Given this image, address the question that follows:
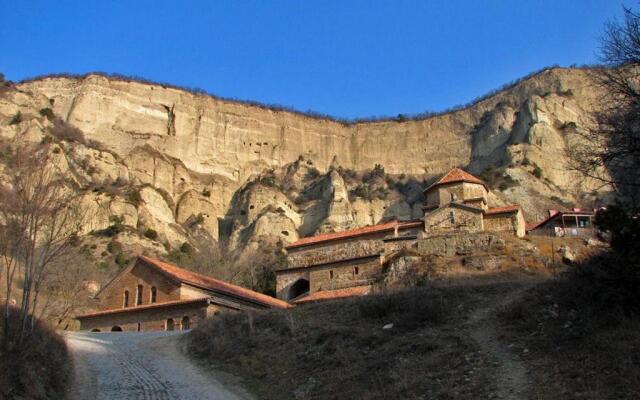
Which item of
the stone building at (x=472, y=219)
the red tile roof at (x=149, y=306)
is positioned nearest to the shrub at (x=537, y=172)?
the stone building at (x=472, y=219)

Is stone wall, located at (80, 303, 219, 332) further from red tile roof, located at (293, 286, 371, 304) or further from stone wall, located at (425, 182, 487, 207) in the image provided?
stone wall, located at (425, 182, 487, 207)

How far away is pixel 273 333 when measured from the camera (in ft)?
67.5

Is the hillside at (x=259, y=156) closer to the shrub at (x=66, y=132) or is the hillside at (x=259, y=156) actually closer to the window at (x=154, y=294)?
the shrub at (x=66, y=132)

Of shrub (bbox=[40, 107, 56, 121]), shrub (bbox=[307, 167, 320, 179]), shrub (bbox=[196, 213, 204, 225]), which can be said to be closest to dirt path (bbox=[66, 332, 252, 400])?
shrub (bbox=[196, 213, 204, 225])

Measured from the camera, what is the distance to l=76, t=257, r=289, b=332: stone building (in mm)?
32844

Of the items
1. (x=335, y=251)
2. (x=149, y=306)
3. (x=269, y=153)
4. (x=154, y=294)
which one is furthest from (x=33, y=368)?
(x=269, y=153)

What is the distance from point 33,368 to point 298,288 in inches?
1318

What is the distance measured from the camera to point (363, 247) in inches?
1804

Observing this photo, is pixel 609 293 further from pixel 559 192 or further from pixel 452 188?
pixel 559 192

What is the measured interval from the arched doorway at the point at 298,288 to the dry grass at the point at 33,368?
29529 millimetres

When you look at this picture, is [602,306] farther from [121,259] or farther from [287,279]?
[121,259]

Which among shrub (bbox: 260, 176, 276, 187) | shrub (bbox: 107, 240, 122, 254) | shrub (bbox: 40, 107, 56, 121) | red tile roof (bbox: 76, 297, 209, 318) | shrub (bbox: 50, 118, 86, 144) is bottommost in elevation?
red tile roof (bbox: 76, 297, 209, 318)

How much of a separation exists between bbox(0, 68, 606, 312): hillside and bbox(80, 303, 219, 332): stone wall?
2976cm

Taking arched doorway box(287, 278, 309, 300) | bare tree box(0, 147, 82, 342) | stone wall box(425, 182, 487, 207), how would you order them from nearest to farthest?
1. bare tree box(0, 147, 82, 342)
2. arched doorway box(287, 278, 309, 300)
3. stone wall box(425, 182, 487, 207)
